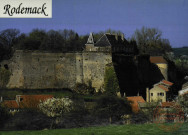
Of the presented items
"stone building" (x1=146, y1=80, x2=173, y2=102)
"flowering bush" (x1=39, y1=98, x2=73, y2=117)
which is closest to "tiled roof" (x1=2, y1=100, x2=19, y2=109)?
"flowering bush" (x1=39, y1=98, x2=73, y2=117)

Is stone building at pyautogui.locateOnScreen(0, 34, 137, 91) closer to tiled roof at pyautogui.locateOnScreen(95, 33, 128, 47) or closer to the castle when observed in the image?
the castle

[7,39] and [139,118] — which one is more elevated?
[7,39]

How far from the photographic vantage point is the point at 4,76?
27750 millimetres

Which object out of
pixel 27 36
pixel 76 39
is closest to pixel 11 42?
pixel 27 36

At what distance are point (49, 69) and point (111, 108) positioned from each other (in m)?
7.80

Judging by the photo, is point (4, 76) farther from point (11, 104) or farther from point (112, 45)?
point (112, 45)

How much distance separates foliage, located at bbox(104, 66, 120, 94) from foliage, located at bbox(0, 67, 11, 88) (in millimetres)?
6700

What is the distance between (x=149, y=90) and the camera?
27109 mm

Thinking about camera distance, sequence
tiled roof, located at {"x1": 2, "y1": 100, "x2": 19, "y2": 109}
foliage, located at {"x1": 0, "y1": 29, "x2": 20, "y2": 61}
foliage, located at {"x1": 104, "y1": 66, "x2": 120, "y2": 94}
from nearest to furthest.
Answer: tiled roof, located at {"x1": 2, "y1": 100, "x2": 19, "y2": 109}
foliage, located at {"x1": 104, "y1": 66, "x2": 120, "y2": 94}
foliage, located at {"x1": 0, "y1": 29, "x2": 20, "y2": 61}

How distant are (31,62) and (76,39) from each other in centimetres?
1701

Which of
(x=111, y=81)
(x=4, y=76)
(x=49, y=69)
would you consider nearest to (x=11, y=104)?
(x=4, y=76)

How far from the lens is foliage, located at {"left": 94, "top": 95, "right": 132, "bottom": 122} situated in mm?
21656

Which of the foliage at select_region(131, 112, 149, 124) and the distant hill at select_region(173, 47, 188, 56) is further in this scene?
the distant hill at select_region(173, 47, 188, 56)

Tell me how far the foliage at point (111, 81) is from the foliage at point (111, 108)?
4.04m
